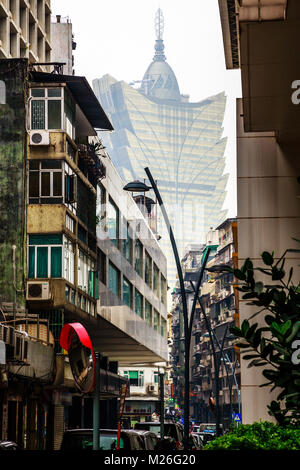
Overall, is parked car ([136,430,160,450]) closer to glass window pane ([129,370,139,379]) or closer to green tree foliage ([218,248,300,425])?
green tree foliage ([218,248,300,425])

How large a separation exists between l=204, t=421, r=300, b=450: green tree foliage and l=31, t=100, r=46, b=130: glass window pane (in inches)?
1183

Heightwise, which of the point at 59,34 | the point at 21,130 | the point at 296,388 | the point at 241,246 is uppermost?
the point at 59,34

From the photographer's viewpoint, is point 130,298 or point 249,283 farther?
point 130,298

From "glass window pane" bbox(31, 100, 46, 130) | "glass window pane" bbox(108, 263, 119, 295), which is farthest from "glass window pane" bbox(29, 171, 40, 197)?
"glass window pane" bbox(108, 263, 119, 295)

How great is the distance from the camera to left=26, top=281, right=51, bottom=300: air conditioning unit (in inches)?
1364

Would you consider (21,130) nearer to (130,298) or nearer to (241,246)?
(130,298)

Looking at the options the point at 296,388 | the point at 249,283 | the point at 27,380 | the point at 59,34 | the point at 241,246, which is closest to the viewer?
the point at 296,388

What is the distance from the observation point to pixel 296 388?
6648mm

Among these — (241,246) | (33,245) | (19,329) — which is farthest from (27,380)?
(241,246)

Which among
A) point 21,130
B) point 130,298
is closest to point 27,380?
point 21,130

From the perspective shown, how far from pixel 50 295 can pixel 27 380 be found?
10.8 ft

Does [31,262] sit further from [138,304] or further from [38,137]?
[138,304]
